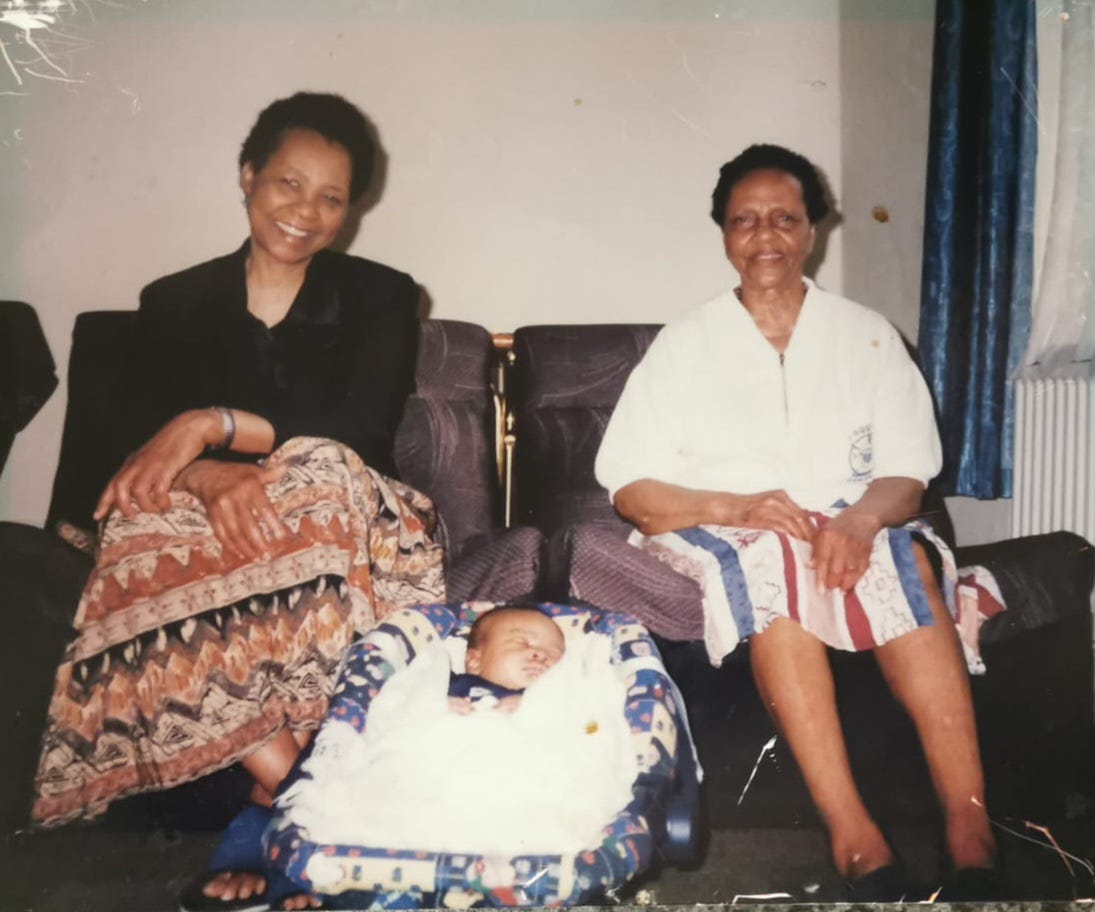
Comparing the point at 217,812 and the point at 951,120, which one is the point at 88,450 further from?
the point at 951,120

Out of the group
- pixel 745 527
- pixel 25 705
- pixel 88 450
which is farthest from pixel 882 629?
pixel 88 450

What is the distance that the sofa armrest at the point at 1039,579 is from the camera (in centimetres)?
134

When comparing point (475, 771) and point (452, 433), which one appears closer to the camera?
point (475, 771)

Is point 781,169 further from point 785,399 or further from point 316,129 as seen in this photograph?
point 316,129

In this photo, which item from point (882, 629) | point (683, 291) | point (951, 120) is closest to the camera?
point (882, 629)

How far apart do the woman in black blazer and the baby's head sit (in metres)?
0.19

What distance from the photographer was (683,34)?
1.96 m

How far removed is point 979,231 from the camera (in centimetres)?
168

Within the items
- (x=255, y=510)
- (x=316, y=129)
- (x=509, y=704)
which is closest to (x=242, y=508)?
(x=255, y=510)

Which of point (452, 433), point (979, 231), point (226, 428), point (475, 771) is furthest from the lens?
point (452, 433)

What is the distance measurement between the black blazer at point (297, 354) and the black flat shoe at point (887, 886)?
1048mm

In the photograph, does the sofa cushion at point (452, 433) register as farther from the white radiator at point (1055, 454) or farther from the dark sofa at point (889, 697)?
the white radiator at point (1055, 454)

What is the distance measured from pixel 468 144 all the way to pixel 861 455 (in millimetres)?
1287

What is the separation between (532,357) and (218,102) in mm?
947
